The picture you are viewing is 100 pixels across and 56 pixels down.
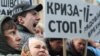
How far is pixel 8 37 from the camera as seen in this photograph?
406cm

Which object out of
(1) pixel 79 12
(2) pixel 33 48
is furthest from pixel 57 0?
(2) pixel 33 48

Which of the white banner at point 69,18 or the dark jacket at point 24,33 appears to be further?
the dark jacket at point 24,33

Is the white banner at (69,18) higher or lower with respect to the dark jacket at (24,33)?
higher

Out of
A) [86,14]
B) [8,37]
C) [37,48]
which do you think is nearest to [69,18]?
[86,14]

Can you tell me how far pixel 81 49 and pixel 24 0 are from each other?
2.84ft

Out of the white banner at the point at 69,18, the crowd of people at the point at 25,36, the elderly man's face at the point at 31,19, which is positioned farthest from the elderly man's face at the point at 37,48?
the white banner at the point at 69,18

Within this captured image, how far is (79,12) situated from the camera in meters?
3.93

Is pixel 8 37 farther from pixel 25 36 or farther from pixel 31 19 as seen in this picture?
pixel 31 19

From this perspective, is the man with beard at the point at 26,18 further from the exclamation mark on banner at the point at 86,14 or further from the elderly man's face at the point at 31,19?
the exclamation mark on banner at the point at 86,14

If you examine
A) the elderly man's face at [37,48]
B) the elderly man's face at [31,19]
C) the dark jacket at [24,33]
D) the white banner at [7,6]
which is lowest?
the elderly man's face at [37,48]

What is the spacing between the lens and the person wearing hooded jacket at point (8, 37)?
4035mm

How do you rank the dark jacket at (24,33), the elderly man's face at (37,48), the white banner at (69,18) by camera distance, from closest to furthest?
the white banner at (69,18) → the elderly man's face at (37,48) → the dark jacket at (24,33)

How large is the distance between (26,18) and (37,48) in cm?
36

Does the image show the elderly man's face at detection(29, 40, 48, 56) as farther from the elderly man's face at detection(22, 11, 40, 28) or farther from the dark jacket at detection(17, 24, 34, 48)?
the elderly man's face at detection(22, 11, 40, 28)
